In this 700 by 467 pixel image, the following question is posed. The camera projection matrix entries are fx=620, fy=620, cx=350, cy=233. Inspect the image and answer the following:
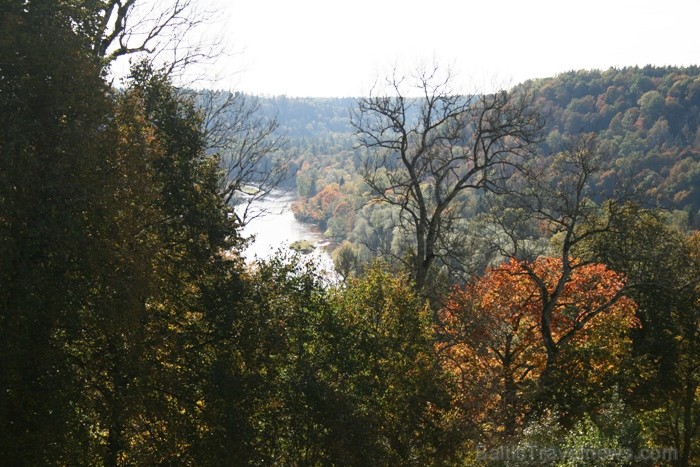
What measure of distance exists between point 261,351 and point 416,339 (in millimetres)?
4061

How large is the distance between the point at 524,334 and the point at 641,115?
129858mm

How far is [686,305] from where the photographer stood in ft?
71.9

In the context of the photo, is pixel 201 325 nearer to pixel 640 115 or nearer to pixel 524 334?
pixel 524 334

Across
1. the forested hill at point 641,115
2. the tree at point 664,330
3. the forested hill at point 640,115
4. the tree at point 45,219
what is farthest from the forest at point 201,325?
→ the forested hill at point 641,115

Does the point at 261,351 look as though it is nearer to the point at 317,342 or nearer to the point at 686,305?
the point at 317,342

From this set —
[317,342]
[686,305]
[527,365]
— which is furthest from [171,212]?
[686,305]

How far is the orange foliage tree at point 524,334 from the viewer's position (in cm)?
1806

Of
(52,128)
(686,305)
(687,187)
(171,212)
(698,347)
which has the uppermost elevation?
(52,128)

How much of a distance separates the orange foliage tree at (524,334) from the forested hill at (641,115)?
3567 inches

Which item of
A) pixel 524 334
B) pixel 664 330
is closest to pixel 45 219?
pixel 524 334

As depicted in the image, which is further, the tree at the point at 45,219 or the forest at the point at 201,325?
the forest at the point at 201,325

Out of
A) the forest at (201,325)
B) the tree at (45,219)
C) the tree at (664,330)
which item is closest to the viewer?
the tree at (45,219)

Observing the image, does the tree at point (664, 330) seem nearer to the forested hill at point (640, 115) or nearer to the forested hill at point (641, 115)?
the forested hill at point (640, 115)

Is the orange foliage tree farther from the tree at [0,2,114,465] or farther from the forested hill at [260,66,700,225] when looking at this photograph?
the forested hill at [260,66,700,225]
